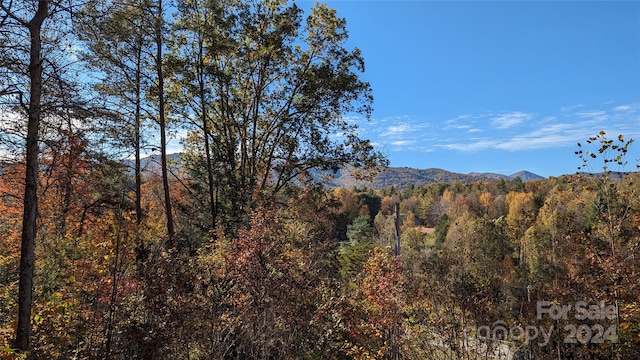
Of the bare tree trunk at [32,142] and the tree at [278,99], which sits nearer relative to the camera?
the bare tree trunk at [32,142]

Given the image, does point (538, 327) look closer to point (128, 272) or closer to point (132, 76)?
point (128, 272)

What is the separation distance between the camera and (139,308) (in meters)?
5.02

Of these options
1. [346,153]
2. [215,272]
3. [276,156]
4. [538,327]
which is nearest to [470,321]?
[538,327]

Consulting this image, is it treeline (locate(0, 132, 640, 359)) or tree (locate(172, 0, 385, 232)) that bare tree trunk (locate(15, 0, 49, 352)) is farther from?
tree (locate(172, 0, 385, 232))

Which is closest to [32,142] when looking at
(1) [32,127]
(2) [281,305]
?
(1) [32,127]

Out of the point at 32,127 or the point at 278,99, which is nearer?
the point at 32,127

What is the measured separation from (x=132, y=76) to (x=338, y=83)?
5.99 meters

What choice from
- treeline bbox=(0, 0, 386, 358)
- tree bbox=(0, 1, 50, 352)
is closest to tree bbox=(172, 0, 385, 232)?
treeline bbox=(0, 0, 386, 358)

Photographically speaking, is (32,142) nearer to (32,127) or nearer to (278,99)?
(32,127)

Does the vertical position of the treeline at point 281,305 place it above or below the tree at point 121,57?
below

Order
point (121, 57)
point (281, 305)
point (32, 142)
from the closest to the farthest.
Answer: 1. point (32, 142)
2. point (281, 305)
3. point (121, 57)

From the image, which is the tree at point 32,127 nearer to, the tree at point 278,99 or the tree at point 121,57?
the tree at point 121,57

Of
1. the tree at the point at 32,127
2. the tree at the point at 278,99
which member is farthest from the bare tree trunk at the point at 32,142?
the tree at the point at 278,99

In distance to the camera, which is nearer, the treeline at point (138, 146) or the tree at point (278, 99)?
the treeline at point (138, 146)
